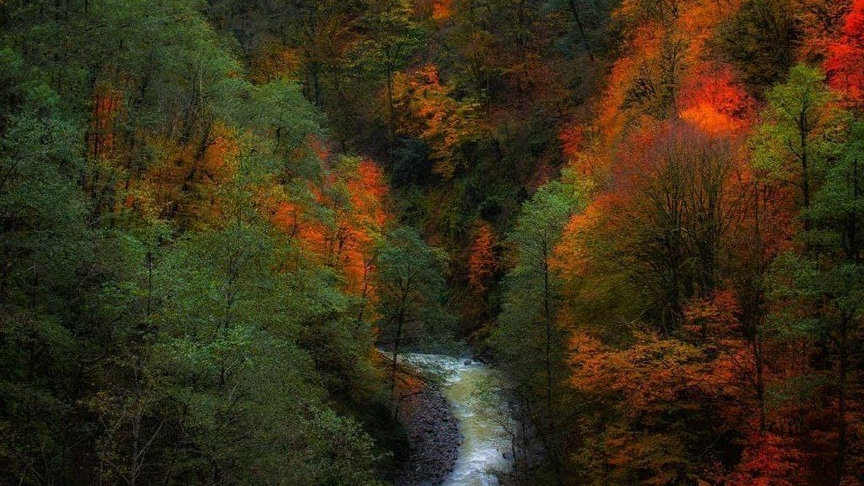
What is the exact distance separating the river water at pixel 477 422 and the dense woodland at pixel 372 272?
7.03 feet

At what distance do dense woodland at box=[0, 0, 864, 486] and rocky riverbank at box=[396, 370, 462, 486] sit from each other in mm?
1288

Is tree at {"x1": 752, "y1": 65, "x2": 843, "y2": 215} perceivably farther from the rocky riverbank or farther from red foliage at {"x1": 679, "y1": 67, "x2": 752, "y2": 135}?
the rocky riverbank

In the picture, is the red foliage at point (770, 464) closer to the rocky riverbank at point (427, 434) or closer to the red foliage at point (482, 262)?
the rocky riverbank at point (427, 434)

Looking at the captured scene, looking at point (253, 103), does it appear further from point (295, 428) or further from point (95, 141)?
point (295, 428)

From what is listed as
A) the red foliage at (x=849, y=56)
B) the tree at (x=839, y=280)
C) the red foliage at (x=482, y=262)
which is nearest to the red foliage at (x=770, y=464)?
the tree at (x=839, y=280)

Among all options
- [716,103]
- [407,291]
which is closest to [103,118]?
[407,291]

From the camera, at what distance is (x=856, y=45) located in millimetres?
24812

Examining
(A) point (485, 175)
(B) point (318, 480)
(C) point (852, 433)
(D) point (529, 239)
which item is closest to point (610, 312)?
(D) point (529, 239)

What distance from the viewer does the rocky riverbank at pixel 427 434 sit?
90.0 ft

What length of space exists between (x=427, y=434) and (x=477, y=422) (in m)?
3.50

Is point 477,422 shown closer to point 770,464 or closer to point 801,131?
point 770,464

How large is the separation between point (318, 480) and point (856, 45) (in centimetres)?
2732

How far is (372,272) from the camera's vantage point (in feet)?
107

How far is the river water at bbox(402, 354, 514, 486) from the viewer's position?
88.3ft
